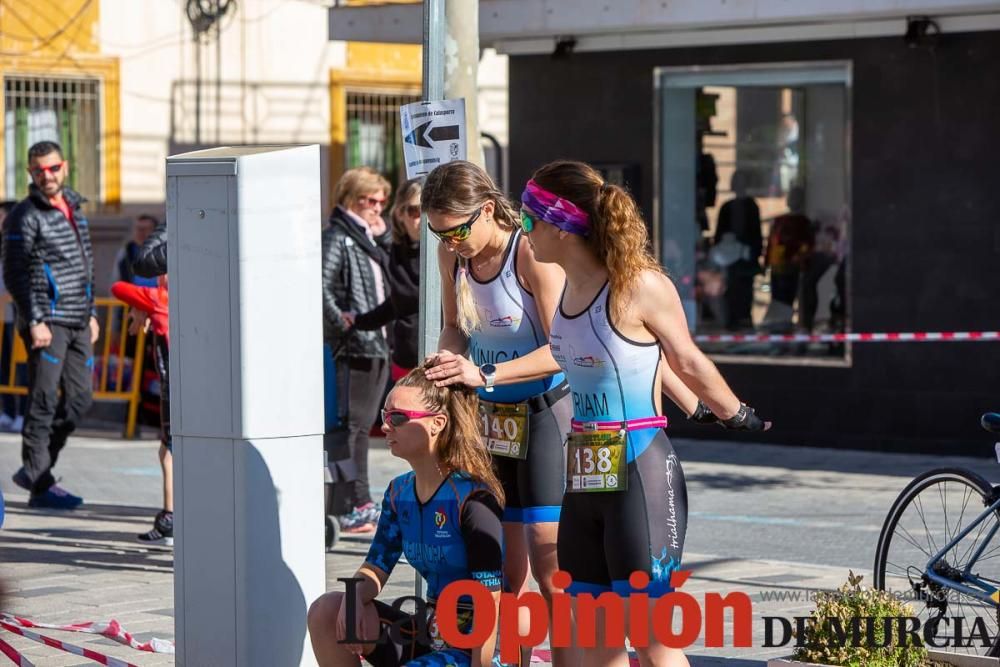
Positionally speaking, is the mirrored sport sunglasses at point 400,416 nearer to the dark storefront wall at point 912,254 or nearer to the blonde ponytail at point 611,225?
the blonde ponytail at point 611,225

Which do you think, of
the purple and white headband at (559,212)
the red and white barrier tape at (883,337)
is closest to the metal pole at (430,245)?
the purple and white headband at (559,212)

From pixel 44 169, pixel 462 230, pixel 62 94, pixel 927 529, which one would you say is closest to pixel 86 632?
pixel 462 230

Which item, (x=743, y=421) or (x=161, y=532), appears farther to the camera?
(x=161, y=532)

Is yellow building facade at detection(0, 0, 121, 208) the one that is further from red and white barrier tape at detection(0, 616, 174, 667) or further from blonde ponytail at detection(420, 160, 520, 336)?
blonde ponytail at detection(420, 160, 520, 336)

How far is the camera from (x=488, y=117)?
25516 mm

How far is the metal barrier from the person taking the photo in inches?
572

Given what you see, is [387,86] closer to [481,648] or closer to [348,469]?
[348,469]

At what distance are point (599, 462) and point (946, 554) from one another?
2.00m

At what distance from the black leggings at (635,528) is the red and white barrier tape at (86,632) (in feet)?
5.77

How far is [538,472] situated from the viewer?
18.1ft

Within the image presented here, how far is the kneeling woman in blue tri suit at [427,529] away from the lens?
4820 mm

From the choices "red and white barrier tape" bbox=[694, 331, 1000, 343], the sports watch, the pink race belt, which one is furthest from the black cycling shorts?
"red and white barrier tape" bbox=[694, 331, 1000, 343]

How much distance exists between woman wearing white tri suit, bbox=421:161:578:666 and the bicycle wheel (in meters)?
1.53

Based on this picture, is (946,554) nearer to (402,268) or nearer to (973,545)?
(973,545)
